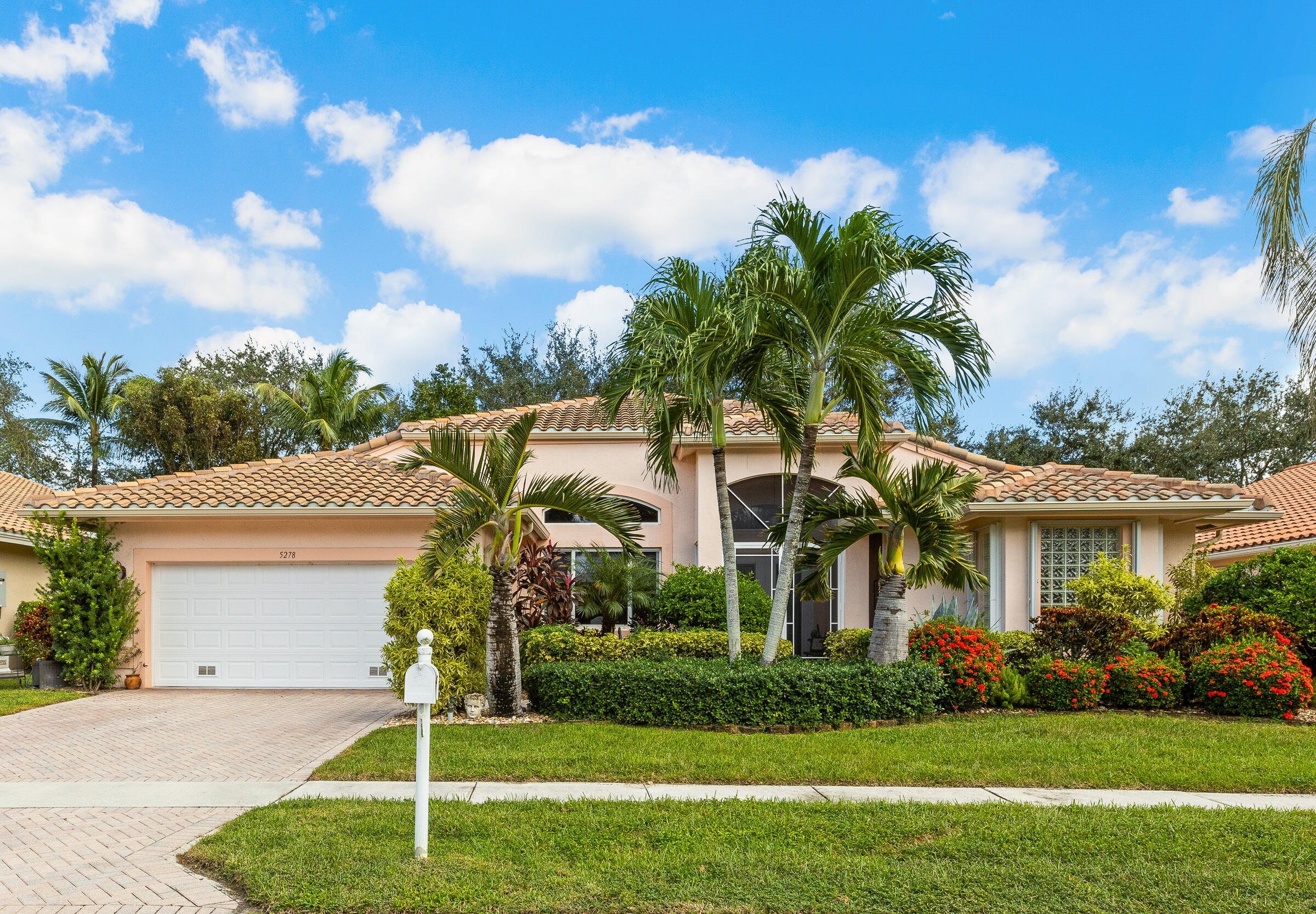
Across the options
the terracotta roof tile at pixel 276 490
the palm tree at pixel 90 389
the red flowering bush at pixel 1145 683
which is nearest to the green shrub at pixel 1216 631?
the red flowering bush at pixel 1145 683

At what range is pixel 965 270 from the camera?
10.3 m

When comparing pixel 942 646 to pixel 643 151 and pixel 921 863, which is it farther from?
pixel 643 151

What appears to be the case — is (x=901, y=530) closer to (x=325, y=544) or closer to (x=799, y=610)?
(x=799, y=610)

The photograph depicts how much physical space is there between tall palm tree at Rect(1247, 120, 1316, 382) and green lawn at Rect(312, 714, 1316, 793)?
378 cm

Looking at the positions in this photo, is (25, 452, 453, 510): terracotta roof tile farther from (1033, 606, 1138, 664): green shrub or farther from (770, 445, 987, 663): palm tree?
(1033, 606, 1138, 664): green shrub

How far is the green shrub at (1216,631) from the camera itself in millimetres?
11312

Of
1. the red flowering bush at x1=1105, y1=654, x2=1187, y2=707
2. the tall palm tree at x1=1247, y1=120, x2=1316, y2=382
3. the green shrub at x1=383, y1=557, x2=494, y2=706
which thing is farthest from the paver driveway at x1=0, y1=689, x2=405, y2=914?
the tall palm tree at x1=1247, y1=120, x2=1316, y2=382

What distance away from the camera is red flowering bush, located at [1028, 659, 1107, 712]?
10.8 metres

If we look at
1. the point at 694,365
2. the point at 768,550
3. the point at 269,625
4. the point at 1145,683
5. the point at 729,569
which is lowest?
the point at 1145,683

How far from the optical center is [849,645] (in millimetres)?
12133

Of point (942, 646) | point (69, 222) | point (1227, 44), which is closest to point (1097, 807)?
point (942, 646)

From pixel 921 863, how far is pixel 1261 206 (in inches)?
284

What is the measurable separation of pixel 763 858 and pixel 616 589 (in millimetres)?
10362

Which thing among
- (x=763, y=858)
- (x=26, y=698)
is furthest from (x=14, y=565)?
(x=763, y=858)
